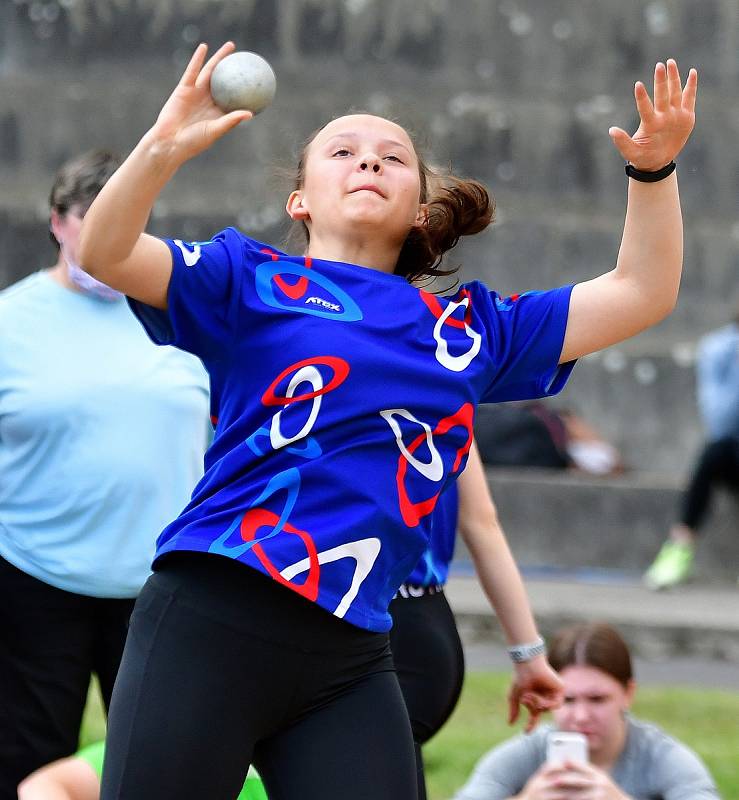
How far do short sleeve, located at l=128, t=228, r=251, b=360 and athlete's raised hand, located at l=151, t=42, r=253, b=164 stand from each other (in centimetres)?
17

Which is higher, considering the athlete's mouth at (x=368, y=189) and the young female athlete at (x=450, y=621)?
the athlete's mouth at (x=368, y=189)

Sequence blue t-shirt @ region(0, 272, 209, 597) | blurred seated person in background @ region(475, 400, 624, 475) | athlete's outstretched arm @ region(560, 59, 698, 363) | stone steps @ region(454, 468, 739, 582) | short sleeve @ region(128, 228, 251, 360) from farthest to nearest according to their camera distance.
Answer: blurred seated person in background @ region(475, 400, 624, 475) < stone steps @ region(454, 468, 739, 582) < blue t-shirt @ region(0, 272, 209, 597) < athlete's outstretched arm @ region(560, 59, 698, 363) < short sleeve @ region(128, 228, 251, 360)

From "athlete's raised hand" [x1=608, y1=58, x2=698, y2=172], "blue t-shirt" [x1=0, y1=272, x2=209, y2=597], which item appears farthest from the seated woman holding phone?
"athlete's raised hand" [x1=608, y1=58, x2=698, y2=172]

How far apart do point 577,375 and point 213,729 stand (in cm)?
788

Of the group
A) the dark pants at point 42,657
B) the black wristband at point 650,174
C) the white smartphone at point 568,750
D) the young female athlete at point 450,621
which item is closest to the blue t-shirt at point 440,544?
the young female athlete at point 450,621

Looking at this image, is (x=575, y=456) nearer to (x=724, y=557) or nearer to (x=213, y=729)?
(x=724, y=557)

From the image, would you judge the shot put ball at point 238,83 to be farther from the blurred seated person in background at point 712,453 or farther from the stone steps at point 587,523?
the stone steps at point 587,523

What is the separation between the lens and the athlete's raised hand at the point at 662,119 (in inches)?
102

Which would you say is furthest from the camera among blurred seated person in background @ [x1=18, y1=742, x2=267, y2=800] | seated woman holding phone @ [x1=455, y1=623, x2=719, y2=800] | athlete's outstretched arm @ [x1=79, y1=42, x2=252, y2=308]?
seated woman holding phone @ [x1=455, y1=623, x2=719, y2=800]

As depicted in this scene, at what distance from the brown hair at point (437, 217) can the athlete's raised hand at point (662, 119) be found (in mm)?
389

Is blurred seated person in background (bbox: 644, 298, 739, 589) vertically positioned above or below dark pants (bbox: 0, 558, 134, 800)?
below

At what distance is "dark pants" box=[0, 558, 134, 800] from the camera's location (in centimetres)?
381

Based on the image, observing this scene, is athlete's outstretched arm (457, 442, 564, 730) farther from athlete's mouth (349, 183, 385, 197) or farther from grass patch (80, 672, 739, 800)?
grass patch (80, 672, 739, 800)

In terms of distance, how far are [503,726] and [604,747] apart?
217 centimetres
